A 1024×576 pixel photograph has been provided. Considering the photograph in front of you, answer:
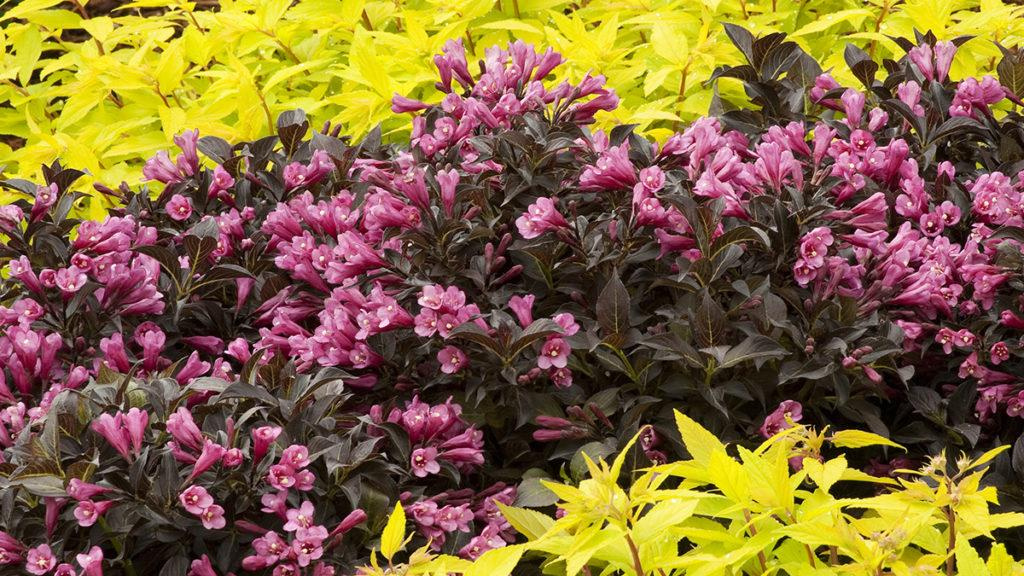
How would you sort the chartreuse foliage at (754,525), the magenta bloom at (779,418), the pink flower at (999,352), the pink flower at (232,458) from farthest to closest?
1. the pink flower at (999,352)
2. the magenta bloom at (779,418)
3. the pink flower at (232,458)
4. the chartreuse foliage at (754,525)

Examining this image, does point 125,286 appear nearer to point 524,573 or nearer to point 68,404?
point 68,404

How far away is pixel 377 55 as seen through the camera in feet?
12.7

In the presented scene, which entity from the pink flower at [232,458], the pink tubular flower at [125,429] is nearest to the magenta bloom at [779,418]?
the pink flower at [232,458]

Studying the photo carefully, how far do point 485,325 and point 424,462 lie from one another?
0.98ft

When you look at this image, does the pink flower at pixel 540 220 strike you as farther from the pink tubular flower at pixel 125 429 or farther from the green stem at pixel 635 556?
the green stem at pixel 635 556

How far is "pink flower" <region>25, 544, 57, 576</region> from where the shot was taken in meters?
2.02

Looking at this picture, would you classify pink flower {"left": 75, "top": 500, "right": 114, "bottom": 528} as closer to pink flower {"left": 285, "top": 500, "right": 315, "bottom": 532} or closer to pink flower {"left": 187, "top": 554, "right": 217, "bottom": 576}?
pink flower {"left": 187, "top": 554, "right": 217, "bottom": 576}

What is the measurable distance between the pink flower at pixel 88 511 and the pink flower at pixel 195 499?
0.14 meters

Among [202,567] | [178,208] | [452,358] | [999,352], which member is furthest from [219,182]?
[999,352]

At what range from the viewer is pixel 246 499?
214 centimetres

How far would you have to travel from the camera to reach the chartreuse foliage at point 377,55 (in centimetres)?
362

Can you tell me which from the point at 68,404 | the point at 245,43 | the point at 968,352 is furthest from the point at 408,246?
the point at 245,43

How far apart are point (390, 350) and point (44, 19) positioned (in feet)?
9.25

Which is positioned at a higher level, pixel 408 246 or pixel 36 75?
pixel 408 246
